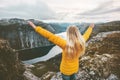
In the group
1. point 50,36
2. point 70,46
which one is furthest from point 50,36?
point 70,46

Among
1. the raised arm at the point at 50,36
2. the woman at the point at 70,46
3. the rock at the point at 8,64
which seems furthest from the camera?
the rock at the point at 8,64

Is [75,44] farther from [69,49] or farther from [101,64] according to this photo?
[101,64]

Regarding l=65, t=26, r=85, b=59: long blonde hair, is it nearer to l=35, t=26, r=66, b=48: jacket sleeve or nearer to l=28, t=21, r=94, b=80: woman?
l=28, t=21, r=94, b=80: woman

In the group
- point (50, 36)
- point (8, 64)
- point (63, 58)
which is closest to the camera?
point (50, 36)

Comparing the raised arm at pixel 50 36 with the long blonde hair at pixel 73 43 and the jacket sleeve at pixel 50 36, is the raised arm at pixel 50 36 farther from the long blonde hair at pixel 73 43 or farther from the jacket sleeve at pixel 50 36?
the long blonde hair at pixel 73 43

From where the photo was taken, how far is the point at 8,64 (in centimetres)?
2770

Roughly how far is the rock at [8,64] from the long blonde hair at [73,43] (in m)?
14.6

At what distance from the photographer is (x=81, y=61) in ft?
116

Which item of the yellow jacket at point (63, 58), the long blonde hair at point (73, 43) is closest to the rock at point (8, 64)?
the yellow jacket at point (63, 58)

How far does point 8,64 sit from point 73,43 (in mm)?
16288

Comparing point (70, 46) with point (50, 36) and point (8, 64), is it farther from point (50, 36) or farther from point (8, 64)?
point (8, 64)

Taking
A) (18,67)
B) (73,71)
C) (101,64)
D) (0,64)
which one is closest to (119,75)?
(101,64)

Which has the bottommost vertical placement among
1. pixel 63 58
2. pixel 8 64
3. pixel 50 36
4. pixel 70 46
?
pixel 8 64

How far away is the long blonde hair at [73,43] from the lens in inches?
Result: 484
